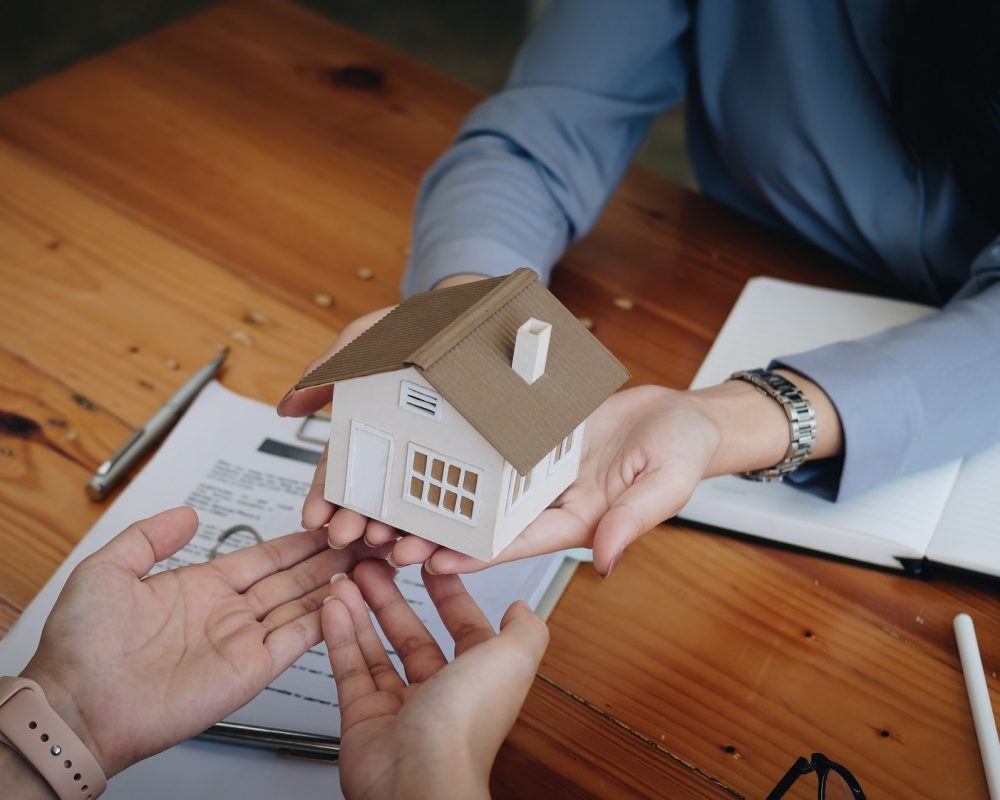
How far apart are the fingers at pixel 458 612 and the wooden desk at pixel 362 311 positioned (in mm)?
99

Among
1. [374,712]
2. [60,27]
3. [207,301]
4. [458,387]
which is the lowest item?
[60,27]

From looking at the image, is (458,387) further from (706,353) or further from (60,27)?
(60,27)

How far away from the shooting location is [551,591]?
964 millimetres

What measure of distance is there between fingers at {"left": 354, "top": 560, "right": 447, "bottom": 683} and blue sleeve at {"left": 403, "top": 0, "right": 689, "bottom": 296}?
0.50 metres

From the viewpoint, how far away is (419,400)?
2.56 ft

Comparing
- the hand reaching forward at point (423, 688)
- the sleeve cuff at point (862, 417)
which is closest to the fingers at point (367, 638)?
the hand reaching forward at point (423, 688)

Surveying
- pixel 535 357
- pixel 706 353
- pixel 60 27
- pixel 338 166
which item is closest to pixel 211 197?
pixel 338 166

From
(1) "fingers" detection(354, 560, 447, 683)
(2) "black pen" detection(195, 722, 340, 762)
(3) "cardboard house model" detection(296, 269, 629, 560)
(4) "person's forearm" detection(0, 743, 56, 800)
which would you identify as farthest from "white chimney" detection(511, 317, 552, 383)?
(4) "person's forearm" detection(0, 743, 56, 800)

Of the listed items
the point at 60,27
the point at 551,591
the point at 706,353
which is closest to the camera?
the point at 551,591

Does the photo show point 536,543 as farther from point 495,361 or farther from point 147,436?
point 147,436

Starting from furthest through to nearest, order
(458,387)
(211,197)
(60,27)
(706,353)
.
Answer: (60,27), (211,197), (706,353), (458,387)

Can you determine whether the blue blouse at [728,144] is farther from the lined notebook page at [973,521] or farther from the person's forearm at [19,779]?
the person's forearm at [19,779]

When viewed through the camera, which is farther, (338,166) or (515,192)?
(338,166)

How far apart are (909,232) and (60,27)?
3.21 m
